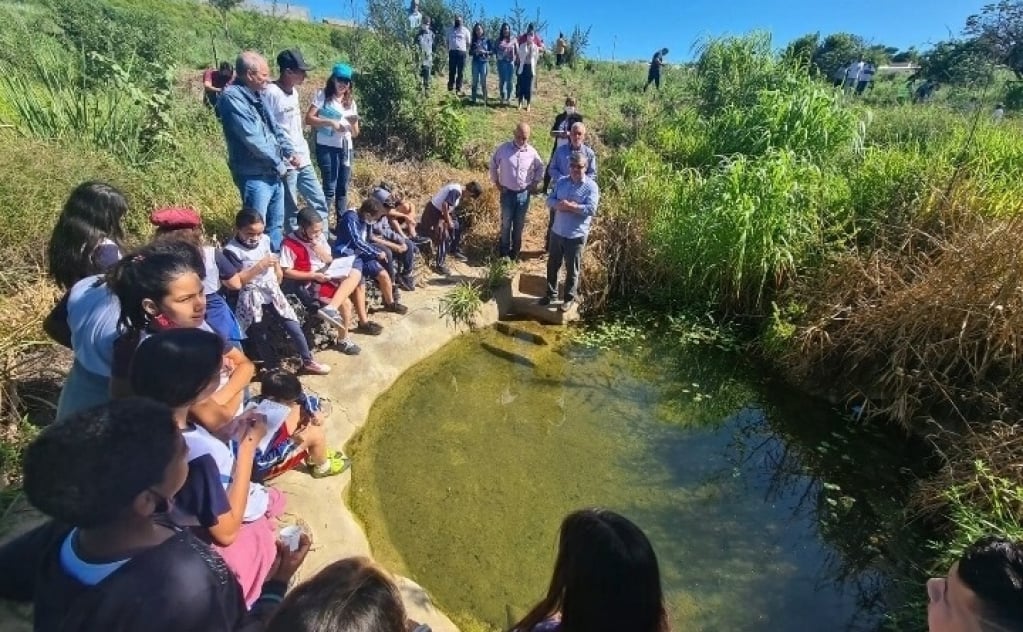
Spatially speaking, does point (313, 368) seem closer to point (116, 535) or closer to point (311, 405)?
point (311, 405)

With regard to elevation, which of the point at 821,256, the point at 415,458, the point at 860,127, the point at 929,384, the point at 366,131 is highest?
the point at 860,127

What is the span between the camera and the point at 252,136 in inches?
166

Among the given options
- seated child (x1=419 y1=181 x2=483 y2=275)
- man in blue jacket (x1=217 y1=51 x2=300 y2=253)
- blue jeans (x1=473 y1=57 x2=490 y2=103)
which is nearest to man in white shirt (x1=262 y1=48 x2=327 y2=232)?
man in blue jacket (x1=217 y1=51 x2=300 y2=253)

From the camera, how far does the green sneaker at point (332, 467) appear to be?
3.33m

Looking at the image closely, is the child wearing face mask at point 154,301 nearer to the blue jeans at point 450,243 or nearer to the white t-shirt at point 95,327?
the white t-shirt at point 95,327

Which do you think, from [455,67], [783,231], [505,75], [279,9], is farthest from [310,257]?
[279,9]

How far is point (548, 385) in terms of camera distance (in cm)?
488

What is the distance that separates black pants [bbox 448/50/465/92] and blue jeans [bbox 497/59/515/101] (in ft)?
2.57

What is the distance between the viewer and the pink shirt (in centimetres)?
597

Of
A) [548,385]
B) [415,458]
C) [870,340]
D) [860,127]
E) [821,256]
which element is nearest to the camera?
[415,458]

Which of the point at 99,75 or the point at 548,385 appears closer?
the point at 548,385

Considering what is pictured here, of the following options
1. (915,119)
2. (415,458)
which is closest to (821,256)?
(415,458)

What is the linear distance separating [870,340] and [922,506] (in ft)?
4.73

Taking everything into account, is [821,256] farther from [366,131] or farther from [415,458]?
[366,131]
